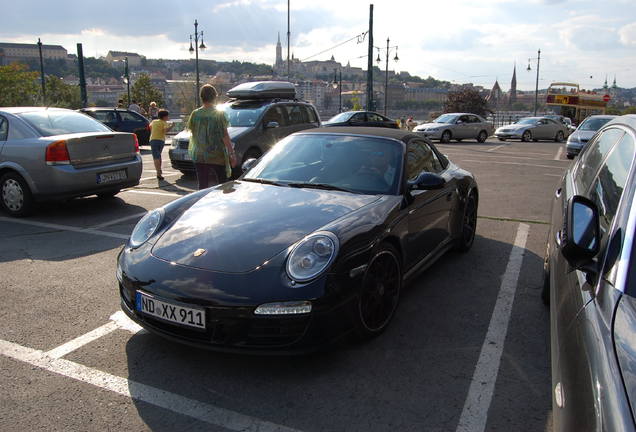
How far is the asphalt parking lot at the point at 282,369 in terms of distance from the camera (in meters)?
2.65

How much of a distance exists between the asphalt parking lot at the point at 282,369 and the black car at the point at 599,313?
0.76 metres

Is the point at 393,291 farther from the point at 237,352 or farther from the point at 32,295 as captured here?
the point at 32,295

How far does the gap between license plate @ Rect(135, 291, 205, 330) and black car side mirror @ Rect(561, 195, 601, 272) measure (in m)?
1.89

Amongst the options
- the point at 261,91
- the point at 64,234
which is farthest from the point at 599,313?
the point at 261,91

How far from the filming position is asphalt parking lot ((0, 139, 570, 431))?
8.68 ft

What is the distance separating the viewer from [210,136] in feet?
21.3

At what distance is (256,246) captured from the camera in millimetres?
3178

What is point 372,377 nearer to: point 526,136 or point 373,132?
point 373,132

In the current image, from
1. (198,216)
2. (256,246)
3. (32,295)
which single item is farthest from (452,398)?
(32,295)

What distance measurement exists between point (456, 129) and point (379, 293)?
77.3ft

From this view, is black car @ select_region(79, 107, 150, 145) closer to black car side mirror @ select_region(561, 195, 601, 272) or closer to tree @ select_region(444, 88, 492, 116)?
black car side mirror @ select_region(561, 195, 601, 272)

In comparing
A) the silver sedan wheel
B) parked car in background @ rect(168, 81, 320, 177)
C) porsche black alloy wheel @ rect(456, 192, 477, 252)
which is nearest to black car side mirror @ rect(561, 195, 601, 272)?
porsche black alloy wheel @ rect(456, 192, 477, 252)

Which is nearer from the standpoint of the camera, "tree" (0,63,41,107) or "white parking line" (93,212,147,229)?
"white parking line" (93,212,147,229)

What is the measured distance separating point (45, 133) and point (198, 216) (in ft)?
15.6
